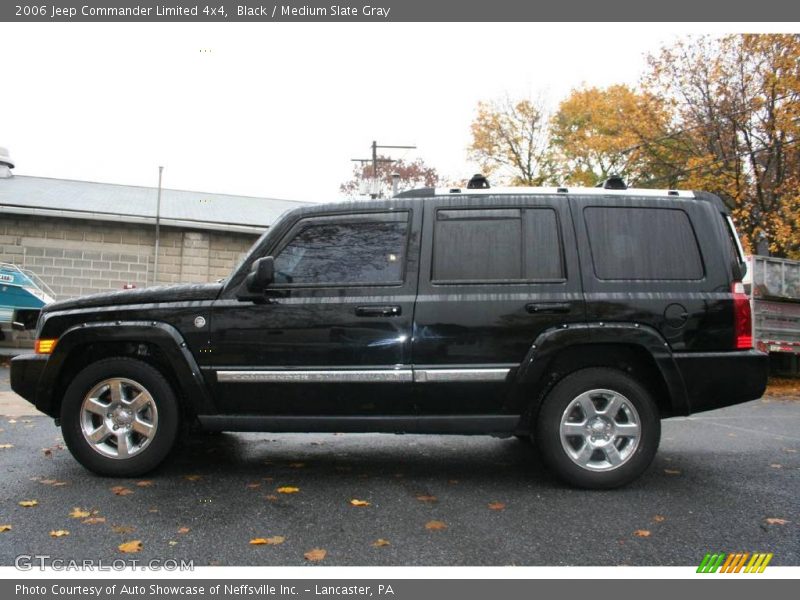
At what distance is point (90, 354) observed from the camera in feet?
13.9

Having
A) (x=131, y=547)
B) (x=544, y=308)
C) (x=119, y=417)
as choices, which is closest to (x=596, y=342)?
(x=544, y=308)

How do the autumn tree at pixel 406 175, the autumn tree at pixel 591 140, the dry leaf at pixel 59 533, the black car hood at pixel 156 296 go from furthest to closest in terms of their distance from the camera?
the autumn tree at pixel 406 175, the autumn tree at pixel 591 140, the black car hood at pixel 156 296, the dry leaf at pixel 59 533

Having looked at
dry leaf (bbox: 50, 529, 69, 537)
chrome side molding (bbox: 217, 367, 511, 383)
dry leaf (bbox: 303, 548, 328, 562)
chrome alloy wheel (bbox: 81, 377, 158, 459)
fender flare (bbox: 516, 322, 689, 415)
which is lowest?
dry leaf (bbox: 50, 529, 69, 537)

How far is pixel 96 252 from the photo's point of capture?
16.0 meters

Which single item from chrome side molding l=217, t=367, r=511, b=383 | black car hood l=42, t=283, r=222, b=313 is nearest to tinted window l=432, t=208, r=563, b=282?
chrome side molding l=217, t=367, r=511, b=383

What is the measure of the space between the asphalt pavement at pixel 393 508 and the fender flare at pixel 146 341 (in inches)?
25.2

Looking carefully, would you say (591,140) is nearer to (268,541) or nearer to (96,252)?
(96,252)

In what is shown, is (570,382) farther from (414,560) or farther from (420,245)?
(414,560)

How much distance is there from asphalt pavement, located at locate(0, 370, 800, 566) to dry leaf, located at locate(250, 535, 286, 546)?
0.03 metres

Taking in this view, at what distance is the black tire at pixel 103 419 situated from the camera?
4074 mm

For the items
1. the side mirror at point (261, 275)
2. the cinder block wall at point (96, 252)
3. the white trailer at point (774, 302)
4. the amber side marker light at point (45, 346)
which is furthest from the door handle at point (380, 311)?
the cinder block wall at point (96, 252)

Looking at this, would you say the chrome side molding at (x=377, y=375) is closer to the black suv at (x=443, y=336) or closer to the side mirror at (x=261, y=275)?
the black suv at (x=443, y=336)

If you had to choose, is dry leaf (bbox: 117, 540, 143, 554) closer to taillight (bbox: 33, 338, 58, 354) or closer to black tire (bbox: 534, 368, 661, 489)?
taillight (bbox: 33, 338, 58, 354)

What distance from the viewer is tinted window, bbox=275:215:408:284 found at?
4121 millimetres
